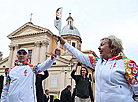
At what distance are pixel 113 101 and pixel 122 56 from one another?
63cm

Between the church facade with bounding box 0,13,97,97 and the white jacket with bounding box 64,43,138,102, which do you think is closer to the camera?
the white jacket with bounding box 64,43,138,102

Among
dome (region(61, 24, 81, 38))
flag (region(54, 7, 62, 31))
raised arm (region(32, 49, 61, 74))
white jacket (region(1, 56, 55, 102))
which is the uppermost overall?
dome (region(61, 24, 81, 38))

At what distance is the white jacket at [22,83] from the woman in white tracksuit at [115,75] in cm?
126

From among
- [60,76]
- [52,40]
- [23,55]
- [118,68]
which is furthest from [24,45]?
[118,68]

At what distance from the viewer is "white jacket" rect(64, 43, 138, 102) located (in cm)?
193

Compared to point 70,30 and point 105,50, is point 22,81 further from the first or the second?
point 70,30

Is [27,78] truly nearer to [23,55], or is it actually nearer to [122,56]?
[23,55]

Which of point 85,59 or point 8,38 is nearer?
point 85,59

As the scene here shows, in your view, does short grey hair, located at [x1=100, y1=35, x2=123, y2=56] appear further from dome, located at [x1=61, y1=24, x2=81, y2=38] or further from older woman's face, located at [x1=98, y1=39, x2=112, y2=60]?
dome, located at [x1=61, y1=24, x2=81, y2=38]

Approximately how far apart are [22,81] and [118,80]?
1.97 meters

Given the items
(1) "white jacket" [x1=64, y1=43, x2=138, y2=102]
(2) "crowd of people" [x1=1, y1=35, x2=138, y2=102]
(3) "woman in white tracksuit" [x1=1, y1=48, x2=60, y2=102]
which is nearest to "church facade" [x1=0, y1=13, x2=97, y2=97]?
(3) "woman in white tracksuit" [x1=1, y1=48, x2=60, y2=102]

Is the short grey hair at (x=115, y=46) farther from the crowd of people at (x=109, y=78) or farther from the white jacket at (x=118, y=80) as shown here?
the white jacket at (x=118, y=80)

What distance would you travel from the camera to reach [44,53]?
27.0 meters

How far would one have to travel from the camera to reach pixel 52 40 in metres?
29.6
